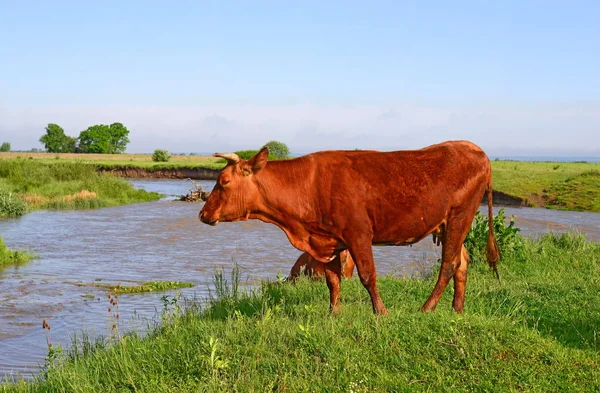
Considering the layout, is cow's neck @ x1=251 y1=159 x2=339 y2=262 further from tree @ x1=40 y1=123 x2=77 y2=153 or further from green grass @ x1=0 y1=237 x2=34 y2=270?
tree @ x1=40 y1=123 x2=77 y2=153

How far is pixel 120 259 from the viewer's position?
767 inches

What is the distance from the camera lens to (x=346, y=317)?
7023 mm

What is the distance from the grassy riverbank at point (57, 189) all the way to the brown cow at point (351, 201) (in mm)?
26366

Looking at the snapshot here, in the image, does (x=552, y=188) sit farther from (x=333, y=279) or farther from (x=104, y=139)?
(x=104, y=139)

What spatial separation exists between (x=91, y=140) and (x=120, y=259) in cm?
11351

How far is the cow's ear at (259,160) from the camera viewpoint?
6.97 meters

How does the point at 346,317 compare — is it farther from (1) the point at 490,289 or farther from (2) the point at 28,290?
(2) the point at 28,290

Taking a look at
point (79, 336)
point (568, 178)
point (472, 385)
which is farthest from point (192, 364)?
point (568, 178)

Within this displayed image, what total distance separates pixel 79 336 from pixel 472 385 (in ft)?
22.1

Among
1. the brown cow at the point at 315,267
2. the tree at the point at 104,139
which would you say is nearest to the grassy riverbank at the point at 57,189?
the brown cow at the point at 315,267

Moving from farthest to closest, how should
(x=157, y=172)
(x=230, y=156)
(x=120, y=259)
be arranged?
(x=157, y=172)
(x=120, y=259)
(x=230, y=156)

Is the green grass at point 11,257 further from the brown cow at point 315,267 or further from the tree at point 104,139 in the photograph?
the tree at point 104,139

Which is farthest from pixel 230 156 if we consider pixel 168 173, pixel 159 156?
pixel 159 156

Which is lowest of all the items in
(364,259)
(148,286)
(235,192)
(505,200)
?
(148,286)
